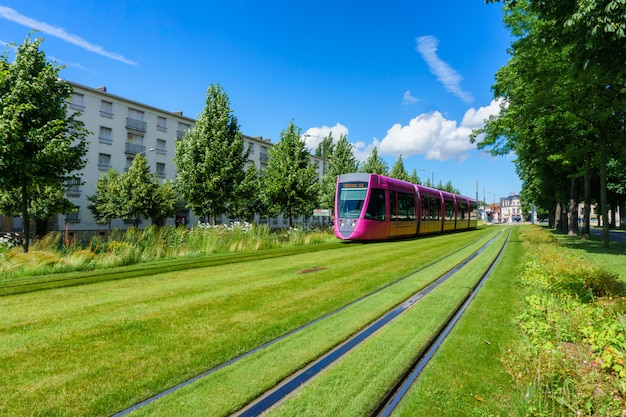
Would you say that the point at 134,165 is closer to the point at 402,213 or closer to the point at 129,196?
the point at 129,196

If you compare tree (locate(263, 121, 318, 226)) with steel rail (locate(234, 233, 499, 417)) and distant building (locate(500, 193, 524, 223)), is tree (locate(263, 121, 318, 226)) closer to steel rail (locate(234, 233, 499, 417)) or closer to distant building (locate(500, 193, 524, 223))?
steel rail (locate(234, 233, 499, 417))

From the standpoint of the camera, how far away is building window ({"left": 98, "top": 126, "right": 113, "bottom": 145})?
41.1 metres

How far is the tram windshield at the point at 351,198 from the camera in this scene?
19.7 metres

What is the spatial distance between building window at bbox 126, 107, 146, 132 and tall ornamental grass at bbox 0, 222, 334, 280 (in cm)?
3303

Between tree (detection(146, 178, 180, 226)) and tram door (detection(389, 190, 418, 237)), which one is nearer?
tram door (detection(389, 190, 418, 237))

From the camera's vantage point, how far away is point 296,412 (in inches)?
118

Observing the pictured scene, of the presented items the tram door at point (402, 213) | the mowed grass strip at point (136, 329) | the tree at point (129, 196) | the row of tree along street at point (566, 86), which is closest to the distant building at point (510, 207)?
the row of tree along street at point (566, 86)

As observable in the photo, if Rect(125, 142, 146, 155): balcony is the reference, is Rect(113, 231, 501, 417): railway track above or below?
below

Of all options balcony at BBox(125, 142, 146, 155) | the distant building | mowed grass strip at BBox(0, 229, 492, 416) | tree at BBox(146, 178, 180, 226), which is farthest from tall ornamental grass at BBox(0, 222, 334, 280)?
the distant building

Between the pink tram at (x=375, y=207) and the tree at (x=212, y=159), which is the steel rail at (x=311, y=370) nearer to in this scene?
the pink tram at (x=375, y=207)

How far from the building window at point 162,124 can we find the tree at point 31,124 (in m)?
36.8

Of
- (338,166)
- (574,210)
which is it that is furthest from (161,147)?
(574,210)

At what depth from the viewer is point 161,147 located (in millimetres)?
47531

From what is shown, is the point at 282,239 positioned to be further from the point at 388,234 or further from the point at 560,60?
the point at 560,60
